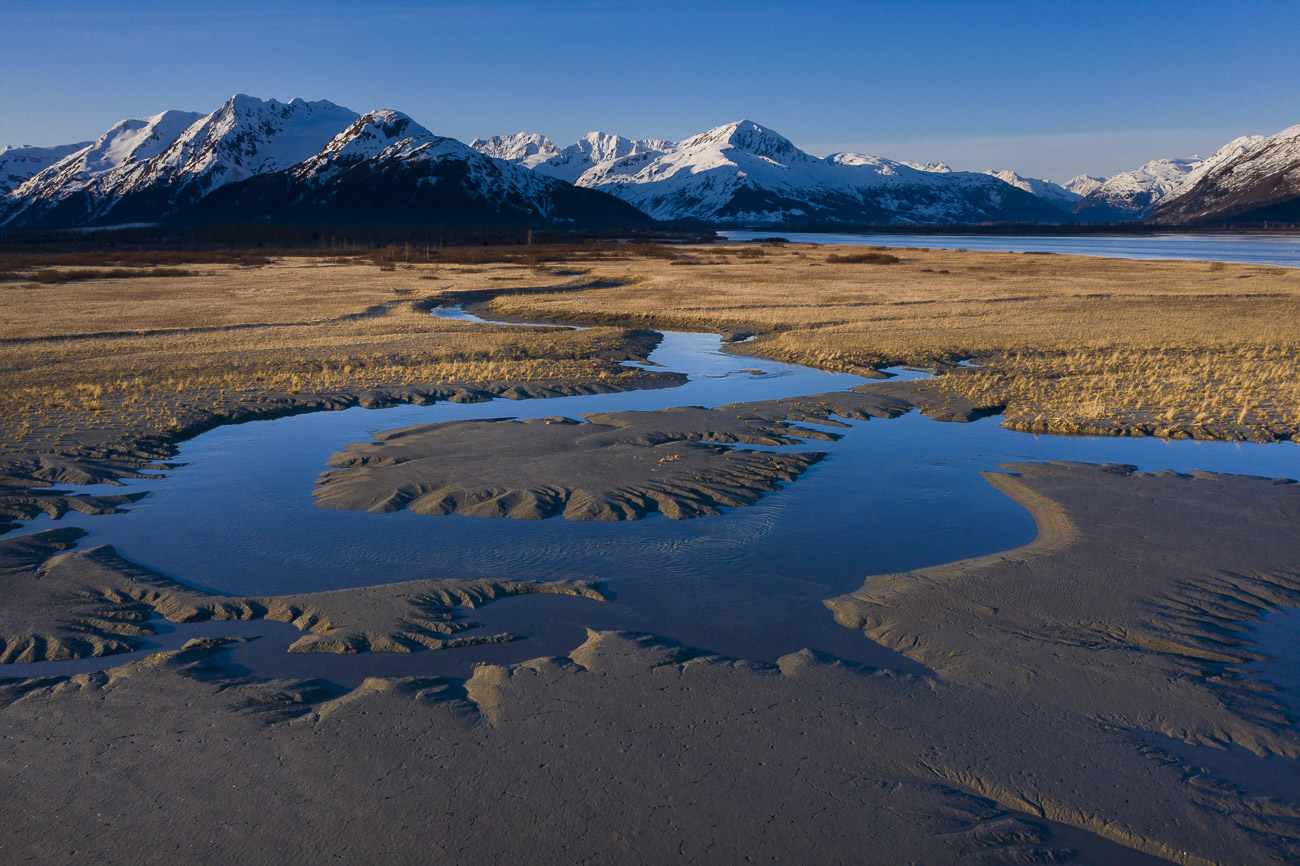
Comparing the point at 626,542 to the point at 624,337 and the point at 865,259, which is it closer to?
the point at 624,337

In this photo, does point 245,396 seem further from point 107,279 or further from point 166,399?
point 107,279

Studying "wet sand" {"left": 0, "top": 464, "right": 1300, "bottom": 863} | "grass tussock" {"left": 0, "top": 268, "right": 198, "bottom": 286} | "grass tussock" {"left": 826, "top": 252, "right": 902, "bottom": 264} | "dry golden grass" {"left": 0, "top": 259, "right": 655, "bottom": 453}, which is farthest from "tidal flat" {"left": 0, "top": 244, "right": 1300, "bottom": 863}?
"grass tussock" {"left": 826, "top": 252, "right": 902, "bottom": 264}

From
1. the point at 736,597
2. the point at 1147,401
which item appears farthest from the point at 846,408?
the point at 736,597

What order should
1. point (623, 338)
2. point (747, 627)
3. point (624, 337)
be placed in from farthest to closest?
point (624, 337)
point (623, 338)
point (747, 627)

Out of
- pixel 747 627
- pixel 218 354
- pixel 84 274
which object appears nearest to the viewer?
pixel 747 627

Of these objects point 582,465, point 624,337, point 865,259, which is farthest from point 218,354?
point 865,259

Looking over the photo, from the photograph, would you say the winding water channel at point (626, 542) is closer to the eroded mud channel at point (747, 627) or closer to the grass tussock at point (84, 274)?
the eroded mud channel at point (747, 627)
